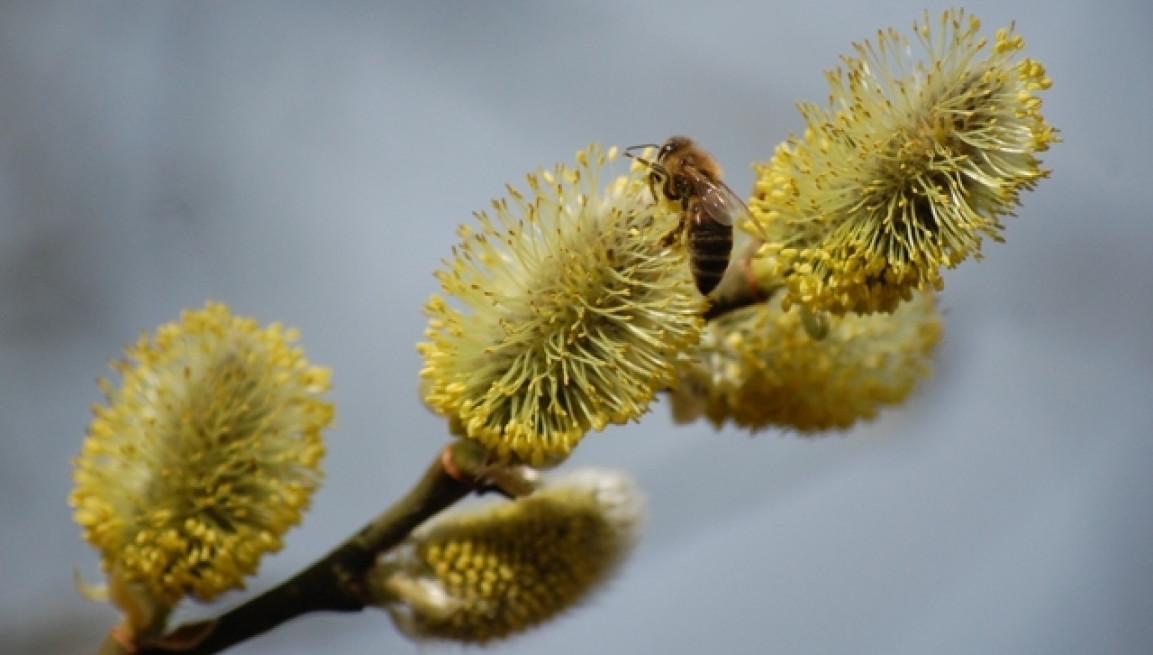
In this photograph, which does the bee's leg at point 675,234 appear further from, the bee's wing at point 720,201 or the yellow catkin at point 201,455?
the yellow catkin at point 201,455

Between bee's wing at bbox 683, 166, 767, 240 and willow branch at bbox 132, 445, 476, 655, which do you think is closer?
bee's wing at bbox 683, 166, 767, 240

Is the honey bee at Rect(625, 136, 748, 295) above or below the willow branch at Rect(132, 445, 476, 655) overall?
above

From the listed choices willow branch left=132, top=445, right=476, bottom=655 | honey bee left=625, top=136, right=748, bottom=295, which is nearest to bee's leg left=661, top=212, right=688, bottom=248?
honey bee left=625, top=136, right=748, bottom=295

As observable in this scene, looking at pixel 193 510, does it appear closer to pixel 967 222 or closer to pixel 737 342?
pixel 737 342

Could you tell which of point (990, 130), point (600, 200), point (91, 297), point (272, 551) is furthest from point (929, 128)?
point (91, 297)

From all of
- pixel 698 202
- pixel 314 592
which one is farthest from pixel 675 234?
pixel 314 592

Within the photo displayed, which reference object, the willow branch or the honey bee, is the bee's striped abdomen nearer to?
the honey bee

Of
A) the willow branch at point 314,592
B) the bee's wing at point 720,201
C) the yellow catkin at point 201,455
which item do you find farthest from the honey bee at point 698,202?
the yellow catkin at point 201,455
